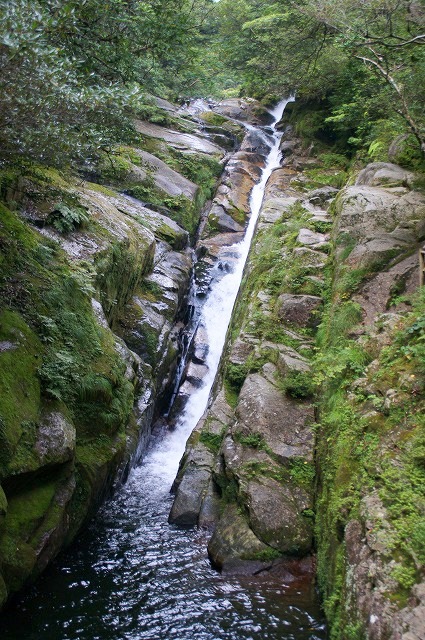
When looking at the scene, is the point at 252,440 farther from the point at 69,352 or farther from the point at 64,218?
the point at 64,218

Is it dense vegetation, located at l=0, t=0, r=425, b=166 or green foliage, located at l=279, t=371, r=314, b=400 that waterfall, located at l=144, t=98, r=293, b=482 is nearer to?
green foliage, located at l=279, t=371, r=314, b=400

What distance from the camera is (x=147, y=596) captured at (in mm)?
6430

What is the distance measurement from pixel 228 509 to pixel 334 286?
534cm

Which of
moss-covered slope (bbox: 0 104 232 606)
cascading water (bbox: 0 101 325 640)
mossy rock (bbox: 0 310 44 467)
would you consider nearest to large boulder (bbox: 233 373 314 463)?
cascading water (bbox: 0 101 325 640)

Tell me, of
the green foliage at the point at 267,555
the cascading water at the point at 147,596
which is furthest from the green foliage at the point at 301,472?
the cascading water at the point at 147,596

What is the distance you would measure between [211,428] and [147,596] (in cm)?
420

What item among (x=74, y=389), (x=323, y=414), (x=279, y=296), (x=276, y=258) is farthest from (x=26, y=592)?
(x=276, y=258)

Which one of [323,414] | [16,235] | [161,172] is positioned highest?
[161,172]

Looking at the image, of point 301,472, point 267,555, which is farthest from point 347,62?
point 267,555

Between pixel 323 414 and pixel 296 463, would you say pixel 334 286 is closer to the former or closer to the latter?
pixel 323 414

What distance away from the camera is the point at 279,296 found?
468 inches

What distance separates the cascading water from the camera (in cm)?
571

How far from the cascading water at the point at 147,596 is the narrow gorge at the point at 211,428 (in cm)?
3

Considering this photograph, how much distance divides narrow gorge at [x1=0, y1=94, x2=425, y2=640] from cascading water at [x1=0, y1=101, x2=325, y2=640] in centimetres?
3
